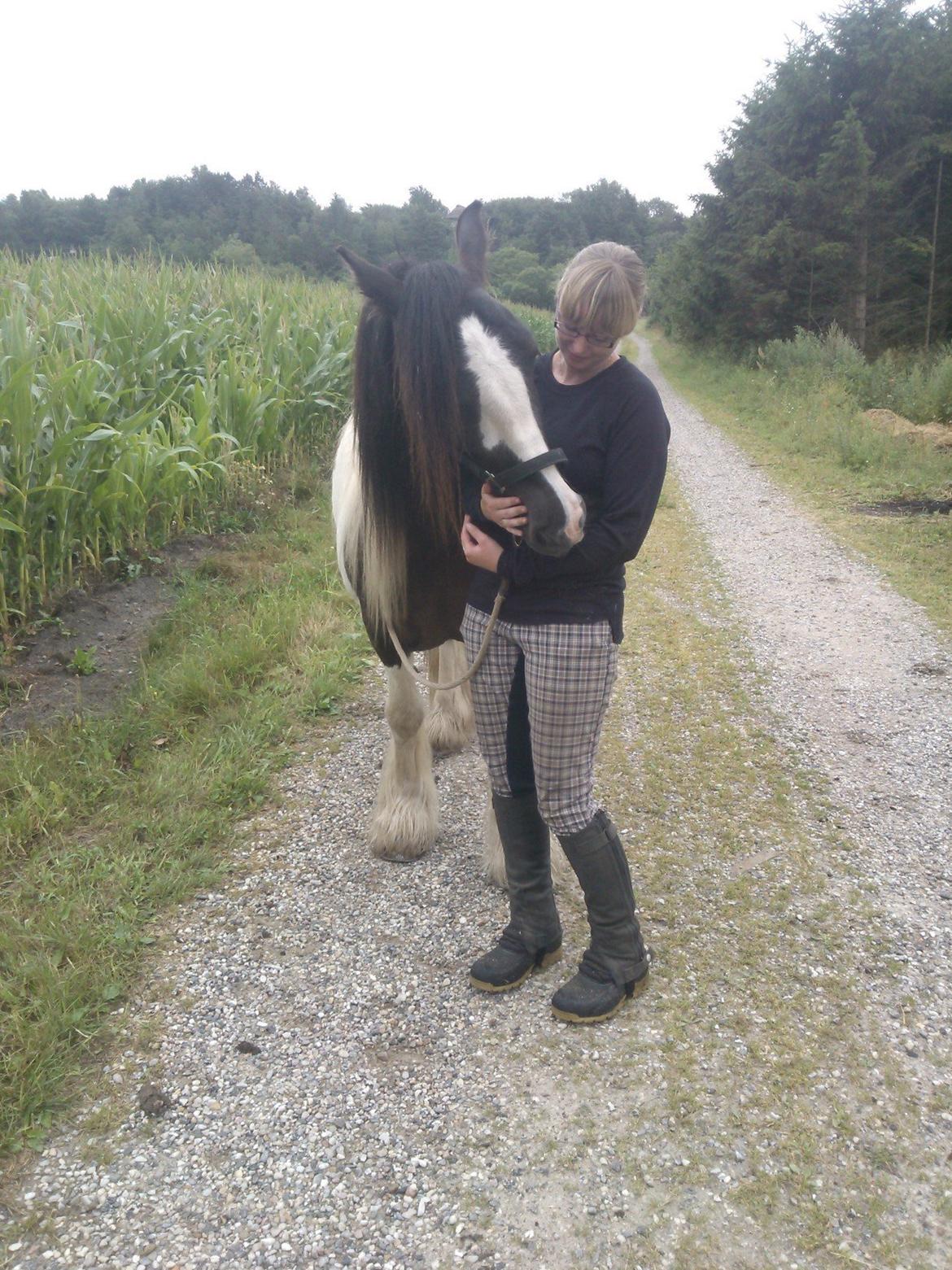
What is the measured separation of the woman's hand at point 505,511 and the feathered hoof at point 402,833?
5.01 ft

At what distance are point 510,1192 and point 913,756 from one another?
2.75 m

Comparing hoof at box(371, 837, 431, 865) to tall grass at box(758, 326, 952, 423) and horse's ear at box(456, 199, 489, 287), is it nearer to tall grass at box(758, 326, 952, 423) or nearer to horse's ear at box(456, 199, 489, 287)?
horse's ear at box(456, 199, 489, 287)

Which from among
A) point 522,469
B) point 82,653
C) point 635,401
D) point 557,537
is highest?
point 635,401

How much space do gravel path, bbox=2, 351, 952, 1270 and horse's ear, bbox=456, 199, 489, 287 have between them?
2072 millimetres

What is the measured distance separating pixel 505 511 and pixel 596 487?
242 mm

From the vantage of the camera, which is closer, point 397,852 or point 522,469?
point 522,469

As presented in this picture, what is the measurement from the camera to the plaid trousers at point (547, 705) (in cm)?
197

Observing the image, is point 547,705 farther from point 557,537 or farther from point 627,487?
point 627,487

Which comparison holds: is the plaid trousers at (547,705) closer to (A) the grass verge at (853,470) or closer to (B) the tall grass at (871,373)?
(A) the grass verge at (853,470)

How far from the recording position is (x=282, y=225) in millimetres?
21125

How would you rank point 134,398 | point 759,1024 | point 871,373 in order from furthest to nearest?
1. point 871,373
2. point 134,398
3. point 759,1024

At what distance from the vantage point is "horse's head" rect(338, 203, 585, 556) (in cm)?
178

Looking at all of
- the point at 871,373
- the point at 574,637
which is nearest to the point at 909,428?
the point at 871,373

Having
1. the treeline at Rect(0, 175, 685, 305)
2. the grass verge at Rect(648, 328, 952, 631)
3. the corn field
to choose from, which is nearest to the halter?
the corn field
